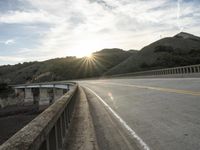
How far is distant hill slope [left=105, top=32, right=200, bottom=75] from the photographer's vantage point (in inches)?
4452

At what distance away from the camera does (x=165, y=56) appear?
119 metres

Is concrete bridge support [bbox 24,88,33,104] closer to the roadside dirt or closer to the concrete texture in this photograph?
the roadside dirt

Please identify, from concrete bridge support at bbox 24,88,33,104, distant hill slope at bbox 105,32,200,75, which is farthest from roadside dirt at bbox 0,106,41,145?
distant hill slope at bbox 105,32,200,75

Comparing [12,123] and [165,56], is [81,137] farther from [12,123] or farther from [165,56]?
[165,56]

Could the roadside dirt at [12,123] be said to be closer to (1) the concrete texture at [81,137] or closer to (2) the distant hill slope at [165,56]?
(1) the concrete texture at [81,137]

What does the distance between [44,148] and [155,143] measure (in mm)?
2763

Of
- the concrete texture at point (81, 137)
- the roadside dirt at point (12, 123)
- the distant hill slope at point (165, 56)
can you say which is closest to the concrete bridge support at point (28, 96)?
the roadside dirt at point (12, 123)

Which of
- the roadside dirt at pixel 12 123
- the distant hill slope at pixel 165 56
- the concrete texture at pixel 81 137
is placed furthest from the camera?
the distant hill slope at pixel 165 56

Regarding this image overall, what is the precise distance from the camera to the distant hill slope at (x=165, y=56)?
113 m

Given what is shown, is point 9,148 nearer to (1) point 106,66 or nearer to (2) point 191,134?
(2) point 191,134

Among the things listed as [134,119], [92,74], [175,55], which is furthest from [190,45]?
[134,119]

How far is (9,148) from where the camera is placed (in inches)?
110

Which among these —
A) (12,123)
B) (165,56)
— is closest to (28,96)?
(12,123)

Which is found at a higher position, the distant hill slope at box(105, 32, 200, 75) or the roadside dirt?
the distant hill slope at box(105, 32, 200, 75)
